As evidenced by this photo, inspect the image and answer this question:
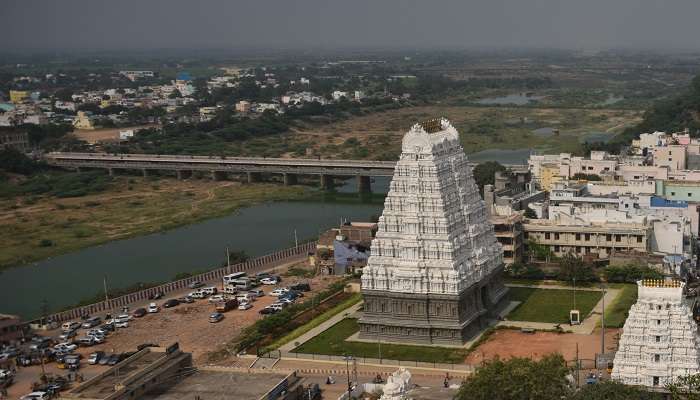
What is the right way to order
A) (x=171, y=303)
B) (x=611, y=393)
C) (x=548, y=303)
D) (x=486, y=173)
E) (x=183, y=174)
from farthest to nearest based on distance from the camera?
1. (x=183, y=174)
2. (x=486, y=173)
3. (x=171, y=303)
4. (x=548, y=303)
5. (x=611, y=393)

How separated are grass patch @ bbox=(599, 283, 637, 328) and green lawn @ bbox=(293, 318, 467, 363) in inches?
311

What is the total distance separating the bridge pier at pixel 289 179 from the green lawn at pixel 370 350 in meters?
53.6

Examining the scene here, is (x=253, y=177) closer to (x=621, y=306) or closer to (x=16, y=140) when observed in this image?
(x=16, y=140)

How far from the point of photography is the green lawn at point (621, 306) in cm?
4700

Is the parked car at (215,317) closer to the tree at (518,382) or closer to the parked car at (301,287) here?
the parked car at (301,287)

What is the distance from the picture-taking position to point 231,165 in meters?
105

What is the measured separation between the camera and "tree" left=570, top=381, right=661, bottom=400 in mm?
29859

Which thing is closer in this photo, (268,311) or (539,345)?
(539,345)

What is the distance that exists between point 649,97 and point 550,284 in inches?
5447

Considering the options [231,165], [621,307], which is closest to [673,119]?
[231,165]

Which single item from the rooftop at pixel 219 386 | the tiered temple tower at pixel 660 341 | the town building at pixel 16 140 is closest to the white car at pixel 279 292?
the rooftop at pixel 219 386

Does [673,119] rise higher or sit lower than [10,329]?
higher

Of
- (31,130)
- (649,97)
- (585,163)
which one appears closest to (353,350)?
(585,163)

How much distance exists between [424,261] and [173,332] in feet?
45.3
